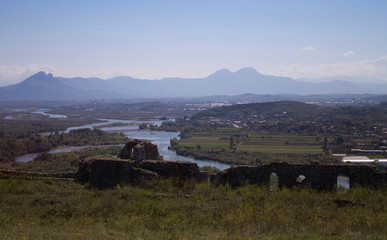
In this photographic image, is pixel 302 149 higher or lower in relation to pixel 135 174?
lower

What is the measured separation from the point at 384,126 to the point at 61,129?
7379 cm

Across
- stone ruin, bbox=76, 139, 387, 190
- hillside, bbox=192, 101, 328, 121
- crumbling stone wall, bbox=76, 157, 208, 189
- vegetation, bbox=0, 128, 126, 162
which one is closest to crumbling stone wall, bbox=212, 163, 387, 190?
stone ruin, bbox=76, 139, 387, 190

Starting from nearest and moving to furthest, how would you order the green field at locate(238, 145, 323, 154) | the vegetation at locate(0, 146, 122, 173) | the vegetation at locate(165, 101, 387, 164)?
the vegetation at locate(0, 146, 122, 173) → the vegetation at locate(165, 101, 387, 164) → the green field at locate(238, 145, 323, 154)

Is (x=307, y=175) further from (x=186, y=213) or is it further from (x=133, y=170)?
(x=133, y=170)

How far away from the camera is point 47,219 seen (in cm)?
989

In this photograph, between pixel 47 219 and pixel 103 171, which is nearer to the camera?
pixel 47 219

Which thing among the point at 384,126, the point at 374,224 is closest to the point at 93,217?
the point at 374,224

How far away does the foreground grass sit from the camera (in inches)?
337

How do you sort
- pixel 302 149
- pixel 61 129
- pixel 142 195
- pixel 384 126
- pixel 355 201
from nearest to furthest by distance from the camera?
pixel 355 201 < pixel 142 195 < pixel 302 149 < pixel 384 126 < pixel 61 129

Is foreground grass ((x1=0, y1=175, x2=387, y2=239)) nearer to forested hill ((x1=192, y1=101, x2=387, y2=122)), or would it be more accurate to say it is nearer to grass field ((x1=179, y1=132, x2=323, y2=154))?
grass field ((x1=179, y1=132, x2=323, y2=154))

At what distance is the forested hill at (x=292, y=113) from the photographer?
8319 centimetres

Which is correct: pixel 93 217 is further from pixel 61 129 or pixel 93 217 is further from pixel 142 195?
pixel 61 129

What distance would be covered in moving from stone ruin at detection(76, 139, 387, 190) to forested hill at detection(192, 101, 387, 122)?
66407mm

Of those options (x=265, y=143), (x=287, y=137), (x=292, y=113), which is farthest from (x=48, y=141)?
(x=292, y=113)
